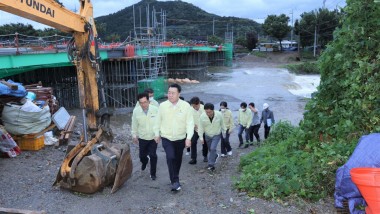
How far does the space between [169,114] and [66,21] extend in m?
2.42

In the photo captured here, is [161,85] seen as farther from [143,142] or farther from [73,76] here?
[143,142]

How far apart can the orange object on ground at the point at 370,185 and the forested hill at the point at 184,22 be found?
307ft

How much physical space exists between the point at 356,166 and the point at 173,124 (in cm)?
279

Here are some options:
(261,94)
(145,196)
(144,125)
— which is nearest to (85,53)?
(144,125)

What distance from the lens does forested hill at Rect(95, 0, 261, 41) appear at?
344 feet

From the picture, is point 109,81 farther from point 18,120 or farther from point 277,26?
point 277,26

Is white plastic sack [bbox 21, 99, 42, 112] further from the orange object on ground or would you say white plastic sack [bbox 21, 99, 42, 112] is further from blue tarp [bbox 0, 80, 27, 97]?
the orange object on ground

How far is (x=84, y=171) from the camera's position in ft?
19.6

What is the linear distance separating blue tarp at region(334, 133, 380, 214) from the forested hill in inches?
3660

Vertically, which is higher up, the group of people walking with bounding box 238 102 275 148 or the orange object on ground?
the orange object on ground

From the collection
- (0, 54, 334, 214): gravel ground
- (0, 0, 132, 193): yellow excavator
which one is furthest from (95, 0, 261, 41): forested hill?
(0, 0, 132, 193): yellow excavator

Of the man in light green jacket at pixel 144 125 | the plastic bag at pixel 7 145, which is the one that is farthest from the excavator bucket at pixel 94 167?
the plastic bag at pixel 7 145

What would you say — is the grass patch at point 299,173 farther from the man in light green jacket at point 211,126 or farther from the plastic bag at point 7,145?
the plastic bag at point 7,145

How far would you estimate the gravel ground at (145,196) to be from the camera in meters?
5.27
